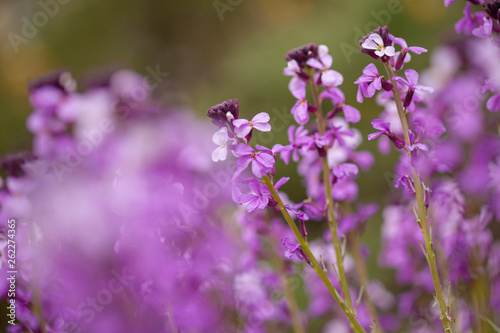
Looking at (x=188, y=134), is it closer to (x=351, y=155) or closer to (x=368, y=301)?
(x=351, y=155)

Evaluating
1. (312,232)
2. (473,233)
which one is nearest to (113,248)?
(473,233)

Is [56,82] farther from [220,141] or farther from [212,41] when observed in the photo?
[212,41]

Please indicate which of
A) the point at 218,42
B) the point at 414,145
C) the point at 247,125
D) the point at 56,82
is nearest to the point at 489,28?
the point at 414,145

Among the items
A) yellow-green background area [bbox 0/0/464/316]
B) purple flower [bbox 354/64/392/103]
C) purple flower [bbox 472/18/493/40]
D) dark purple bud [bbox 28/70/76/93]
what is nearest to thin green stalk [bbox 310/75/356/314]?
purple flower [bbox 354/64/392/103]

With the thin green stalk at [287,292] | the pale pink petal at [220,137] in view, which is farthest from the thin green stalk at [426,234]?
the thin green stalk at [287,292]

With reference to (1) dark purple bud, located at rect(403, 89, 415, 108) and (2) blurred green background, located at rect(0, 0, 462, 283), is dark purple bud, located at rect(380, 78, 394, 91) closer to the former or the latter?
(1) dark purple bud, located at rect(403, 89, 415, 108)

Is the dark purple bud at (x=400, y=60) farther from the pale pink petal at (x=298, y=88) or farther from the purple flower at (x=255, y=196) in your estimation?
the purple flower at (x=255, y=196)
